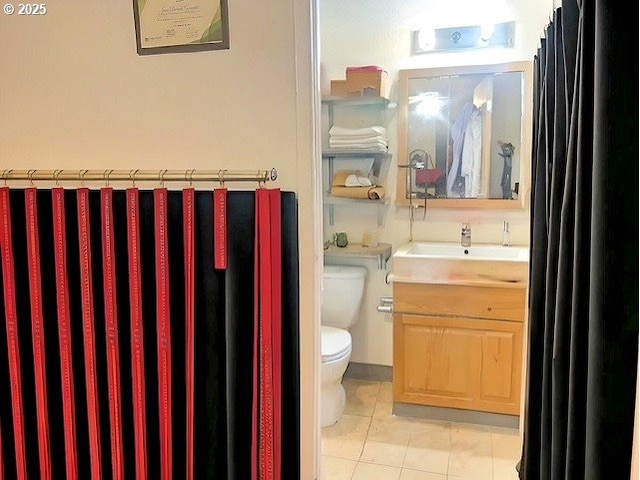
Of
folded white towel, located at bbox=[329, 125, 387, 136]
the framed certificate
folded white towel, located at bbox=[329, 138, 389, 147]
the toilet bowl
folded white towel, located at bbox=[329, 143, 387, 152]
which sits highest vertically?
the framed certificate

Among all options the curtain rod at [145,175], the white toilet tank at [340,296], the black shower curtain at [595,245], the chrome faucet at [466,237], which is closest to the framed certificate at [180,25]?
the curtain rod at [145,175]

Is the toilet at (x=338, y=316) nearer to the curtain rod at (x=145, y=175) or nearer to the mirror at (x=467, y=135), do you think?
the mirror at (x=467, y=135)

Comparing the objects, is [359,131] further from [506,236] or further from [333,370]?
[333,370]

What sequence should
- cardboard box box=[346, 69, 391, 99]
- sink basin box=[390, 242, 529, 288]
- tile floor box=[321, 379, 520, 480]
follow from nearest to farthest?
tile floor box=[321, 379, 520, 480], sink basin box=[390, 242, 529, 288], cardboard box box=[346, 69, 391, 99]

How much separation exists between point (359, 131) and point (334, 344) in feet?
3.66

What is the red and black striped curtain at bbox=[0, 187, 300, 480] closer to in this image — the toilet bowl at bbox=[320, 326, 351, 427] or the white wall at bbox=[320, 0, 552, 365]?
the toilet bowl at bbox=[320, 326, 351, 427]

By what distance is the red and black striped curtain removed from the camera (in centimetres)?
162

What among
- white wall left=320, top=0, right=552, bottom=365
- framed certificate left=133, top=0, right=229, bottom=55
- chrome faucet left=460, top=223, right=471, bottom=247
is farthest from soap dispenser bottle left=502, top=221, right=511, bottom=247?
framed certificate left=133, top=0, right=229, bottom=55

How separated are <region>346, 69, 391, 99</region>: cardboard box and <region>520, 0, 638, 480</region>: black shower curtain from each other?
1.54m

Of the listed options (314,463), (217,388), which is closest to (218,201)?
(217,388)

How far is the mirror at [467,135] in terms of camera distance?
2.72 m

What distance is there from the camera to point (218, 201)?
1604 mm

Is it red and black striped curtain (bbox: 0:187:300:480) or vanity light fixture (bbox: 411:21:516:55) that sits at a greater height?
vanity light fixture (bbox: 411:21:516:55)

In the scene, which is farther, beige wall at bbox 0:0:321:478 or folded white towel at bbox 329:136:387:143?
folded white towel at bbox 329:136:387:143
